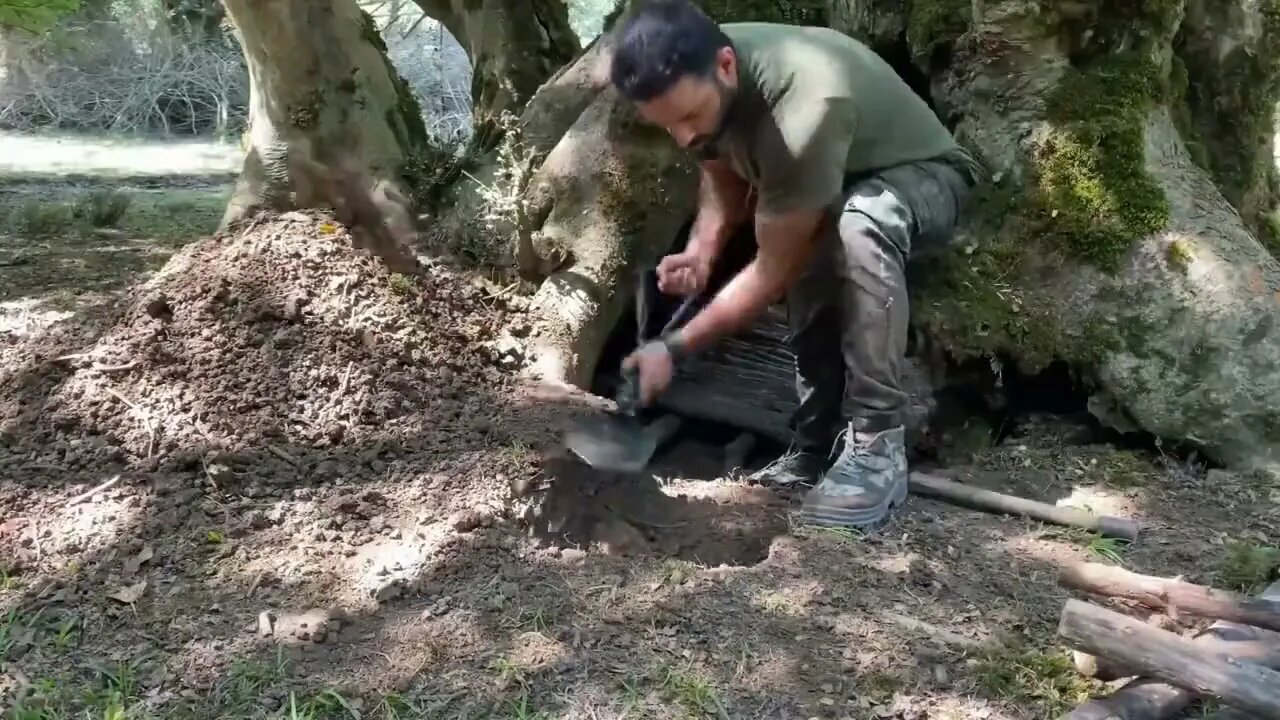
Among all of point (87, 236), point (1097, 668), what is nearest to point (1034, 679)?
point (1097, 668)

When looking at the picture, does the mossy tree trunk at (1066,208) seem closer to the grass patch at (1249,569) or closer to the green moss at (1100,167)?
the green moss at (1100,167)

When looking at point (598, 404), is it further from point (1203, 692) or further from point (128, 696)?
point (1203, 692)

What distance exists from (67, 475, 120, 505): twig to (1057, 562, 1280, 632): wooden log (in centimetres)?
230

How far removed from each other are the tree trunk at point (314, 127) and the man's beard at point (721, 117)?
51.9 inches

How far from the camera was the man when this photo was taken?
2.49 metres

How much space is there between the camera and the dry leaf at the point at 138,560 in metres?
2.42

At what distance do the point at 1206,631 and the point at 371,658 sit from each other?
170 centimetres

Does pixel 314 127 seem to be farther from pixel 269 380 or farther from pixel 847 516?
pixel 847 516

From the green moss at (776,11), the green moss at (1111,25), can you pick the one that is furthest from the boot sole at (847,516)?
the green moss at (776,11)

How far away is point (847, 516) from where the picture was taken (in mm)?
2744

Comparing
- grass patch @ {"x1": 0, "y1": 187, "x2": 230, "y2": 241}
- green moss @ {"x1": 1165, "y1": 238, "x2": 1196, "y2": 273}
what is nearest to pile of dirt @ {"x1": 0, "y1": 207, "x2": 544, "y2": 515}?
green moss @ {"x1": 1165, "y1": 238, "x2": 1196, "y2": 273}

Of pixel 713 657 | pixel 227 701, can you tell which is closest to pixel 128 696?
pixel 227 701

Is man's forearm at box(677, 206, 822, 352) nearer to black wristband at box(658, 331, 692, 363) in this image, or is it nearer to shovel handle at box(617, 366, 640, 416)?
black wristband at box(658, 331, 692, 363)

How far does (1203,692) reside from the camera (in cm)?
190
